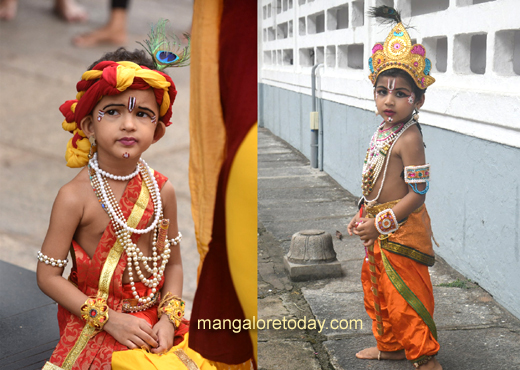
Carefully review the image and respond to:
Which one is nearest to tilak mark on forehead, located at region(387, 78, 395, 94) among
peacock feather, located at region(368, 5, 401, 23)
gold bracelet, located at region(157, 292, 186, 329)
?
peacock feather, located at region(368, 5, 401, 23)

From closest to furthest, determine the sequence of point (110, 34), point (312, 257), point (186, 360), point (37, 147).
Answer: point (186, 360)
point (312, 257)
point (37, 147)
point (110, 34)

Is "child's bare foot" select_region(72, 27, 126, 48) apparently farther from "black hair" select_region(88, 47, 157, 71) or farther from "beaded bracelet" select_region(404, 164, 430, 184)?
"beaded bracelet" select_region(404, 164, 430, 184)

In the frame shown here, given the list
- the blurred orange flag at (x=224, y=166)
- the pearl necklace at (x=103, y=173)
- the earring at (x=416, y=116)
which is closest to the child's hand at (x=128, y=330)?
the blurred orange flag at (x=224, y=166)

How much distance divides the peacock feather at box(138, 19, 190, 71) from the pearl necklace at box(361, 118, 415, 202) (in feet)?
1.80

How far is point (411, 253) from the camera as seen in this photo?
173 cm

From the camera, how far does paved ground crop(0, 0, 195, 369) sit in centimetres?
249

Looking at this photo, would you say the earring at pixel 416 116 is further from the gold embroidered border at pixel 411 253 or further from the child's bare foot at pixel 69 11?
the child's bare foot at pixel 69 11

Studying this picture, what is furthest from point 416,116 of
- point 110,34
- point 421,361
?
point 110,34

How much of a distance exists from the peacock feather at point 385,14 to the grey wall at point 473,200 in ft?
0.81

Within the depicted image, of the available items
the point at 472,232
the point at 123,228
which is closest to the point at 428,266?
the point at 472,232

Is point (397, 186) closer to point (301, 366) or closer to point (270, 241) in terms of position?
point (270, 241)

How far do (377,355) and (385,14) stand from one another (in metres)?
0.91

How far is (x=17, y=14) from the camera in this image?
6.69 meters

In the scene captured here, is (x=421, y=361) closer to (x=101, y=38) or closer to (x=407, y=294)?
(x=407, y=294)
